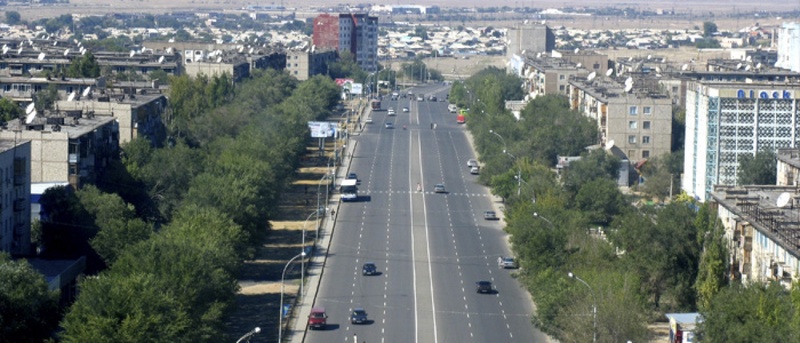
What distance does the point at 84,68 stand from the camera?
110 metres

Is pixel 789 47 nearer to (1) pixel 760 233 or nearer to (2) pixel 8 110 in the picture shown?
(2) pixel 8 110

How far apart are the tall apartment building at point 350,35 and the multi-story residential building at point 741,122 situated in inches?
4664

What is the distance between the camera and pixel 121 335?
39219mm

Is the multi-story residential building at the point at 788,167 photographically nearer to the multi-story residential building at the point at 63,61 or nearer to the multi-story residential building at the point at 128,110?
the multi-story residential building at the point at 128,110

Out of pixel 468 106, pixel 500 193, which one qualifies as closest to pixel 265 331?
pixel 500 193

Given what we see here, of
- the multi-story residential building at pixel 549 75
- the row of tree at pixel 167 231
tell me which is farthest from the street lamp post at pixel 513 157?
the multi-story residential building at pixel 549 75

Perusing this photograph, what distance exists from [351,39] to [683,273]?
14444 cm

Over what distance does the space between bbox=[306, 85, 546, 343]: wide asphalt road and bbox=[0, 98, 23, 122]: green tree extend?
56.1ft

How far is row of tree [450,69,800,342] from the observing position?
45.1 m

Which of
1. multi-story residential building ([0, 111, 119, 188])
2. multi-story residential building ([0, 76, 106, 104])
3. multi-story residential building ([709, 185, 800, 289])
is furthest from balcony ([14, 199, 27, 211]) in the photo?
multi-story residential building ([0, 76, 106, 104])

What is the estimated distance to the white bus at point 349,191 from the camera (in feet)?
267

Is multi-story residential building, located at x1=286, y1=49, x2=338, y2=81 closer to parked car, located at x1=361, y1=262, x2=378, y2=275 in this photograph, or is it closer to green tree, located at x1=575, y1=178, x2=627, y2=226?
green tree, located at x1=575, y1=178, x2=627, y2=226

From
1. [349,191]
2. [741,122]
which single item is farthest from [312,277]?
[741,122]

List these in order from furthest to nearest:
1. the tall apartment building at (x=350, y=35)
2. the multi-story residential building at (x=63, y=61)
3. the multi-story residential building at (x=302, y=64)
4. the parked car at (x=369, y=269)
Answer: the tall apartment building at (x=350, y=35), the multi-story residential building at (x=302, y=64), the multi-story residential building at (x=63, y=61), the parked car at (x=369, y=269)
